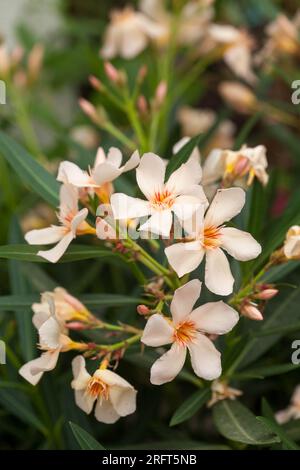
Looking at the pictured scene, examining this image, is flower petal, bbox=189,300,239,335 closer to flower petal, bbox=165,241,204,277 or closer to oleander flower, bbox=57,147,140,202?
flower petal, bbox=165,241,204,277

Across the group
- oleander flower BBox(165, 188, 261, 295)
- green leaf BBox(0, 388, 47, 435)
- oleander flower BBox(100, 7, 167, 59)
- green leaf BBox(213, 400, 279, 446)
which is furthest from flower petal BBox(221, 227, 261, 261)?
oleander flower BBox(100, 7, 167, 59)

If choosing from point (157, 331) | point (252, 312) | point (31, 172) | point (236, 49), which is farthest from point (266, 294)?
point (236, 49)

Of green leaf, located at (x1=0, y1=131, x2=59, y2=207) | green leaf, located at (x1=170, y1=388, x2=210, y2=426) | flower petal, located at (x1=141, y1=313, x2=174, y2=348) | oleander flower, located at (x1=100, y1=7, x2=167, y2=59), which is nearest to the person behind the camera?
flower petal, located at (x1=141, y1=313, x2=174, y2=348)

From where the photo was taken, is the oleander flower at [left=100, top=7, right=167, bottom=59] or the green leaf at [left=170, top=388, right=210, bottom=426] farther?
the oleander flower at [left=100, top=7, right=167, bottom=59]

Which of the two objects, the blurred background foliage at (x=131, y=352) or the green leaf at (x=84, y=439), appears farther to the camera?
the blurred background foliage at (x=131, y=352)

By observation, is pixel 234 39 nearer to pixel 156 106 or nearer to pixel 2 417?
pixel 156 106

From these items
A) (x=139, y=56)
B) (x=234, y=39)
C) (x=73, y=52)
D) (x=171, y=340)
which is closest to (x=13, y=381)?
(x=171, y=340)

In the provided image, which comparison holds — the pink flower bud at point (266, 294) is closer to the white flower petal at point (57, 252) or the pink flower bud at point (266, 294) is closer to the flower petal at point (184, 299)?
→ the flower petal at point (184, 299)

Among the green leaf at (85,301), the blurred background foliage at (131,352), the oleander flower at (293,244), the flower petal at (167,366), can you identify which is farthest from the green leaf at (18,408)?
the oleander flower at (293,244)
